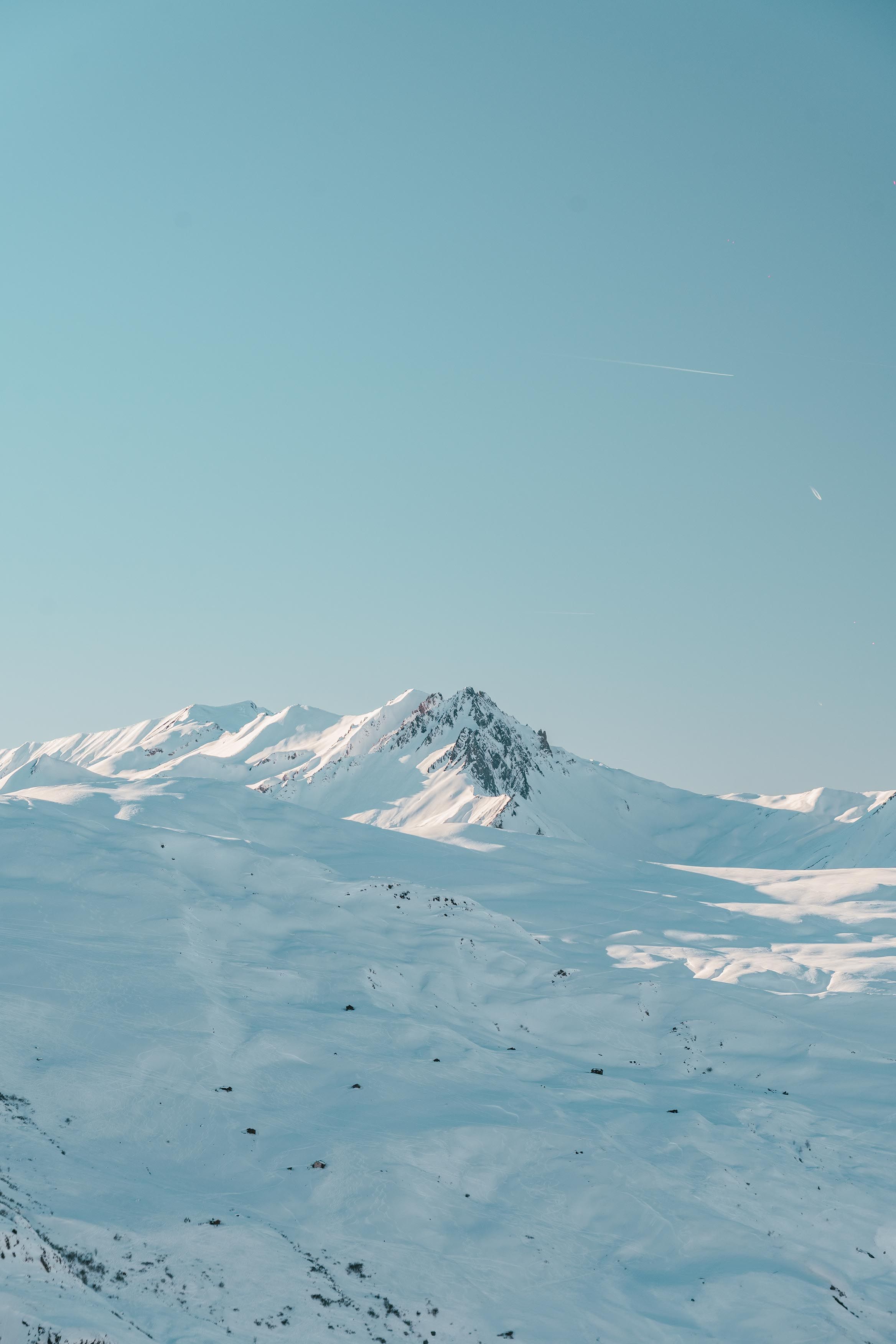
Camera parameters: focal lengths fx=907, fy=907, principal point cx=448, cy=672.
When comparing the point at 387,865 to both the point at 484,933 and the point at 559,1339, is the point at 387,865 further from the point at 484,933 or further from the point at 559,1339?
the point at 559,1339

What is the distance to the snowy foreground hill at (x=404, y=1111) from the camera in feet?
58.2

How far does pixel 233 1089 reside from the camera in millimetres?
25922

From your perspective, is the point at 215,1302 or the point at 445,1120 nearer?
the point at 215,1302

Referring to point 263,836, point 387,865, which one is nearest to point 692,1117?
point 387,865

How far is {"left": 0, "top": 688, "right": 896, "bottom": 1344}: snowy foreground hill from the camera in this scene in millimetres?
17734

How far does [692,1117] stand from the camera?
94.8 ft

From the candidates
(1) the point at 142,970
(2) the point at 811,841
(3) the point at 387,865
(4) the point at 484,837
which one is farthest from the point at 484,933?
(2) the point at 811,841

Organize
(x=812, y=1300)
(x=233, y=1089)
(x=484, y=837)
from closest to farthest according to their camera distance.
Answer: (x=812, y=1300), (x=233, y=1089), (x=484, y=837)

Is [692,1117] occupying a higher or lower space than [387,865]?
lower

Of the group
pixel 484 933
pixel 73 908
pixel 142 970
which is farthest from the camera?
pixel 484 933

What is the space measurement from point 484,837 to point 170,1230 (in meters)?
64.1

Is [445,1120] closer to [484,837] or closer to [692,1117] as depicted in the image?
[692,1117]

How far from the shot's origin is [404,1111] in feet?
87.3

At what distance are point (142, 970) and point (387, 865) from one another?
27.5 meters
